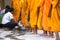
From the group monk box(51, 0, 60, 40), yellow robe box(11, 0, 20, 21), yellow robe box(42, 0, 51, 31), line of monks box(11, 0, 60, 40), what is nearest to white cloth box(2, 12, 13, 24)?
line of monks box(11, 0, 60, 40)

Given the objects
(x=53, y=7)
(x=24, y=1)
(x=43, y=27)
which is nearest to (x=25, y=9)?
(x=24, y=1)

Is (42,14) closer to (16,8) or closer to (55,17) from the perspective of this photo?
(55,17)

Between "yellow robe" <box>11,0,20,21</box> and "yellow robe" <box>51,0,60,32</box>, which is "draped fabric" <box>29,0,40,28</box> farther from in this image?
"yellow robe" <box>11,0,20,21</box>

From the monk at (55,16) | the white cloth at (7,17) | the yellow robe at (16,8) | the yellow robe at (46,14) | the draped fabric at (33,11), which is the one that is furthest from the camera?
the yellow robe at (16,8)

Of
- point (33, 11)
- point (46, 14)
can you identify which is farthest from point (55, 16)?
point (33, 11)

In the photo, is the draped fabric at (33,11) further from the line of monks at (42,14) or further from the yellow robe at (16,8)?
the yellow robe at (16,8)

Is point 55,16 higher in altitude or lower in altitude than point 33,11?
lower

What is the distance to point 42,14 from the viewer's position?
6.55 meters

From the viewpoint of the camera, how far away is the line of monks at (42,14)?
18.0ft

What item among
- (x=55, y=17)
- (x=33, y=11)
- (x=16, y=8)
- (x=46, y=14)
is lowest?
(x=55, y=17)

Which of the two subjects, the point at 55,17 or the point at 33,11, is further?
the point at 33,11

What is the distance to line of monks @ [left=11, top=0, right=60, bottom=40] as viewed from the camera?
5484 millimetres

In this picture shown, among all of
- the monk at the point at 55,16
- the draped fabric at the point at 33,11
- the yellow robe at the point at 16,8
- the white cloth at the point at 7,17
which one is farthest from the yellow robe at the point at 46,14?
the yellow robe at the point at 16,8

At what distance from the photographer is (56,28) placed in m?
5.47
